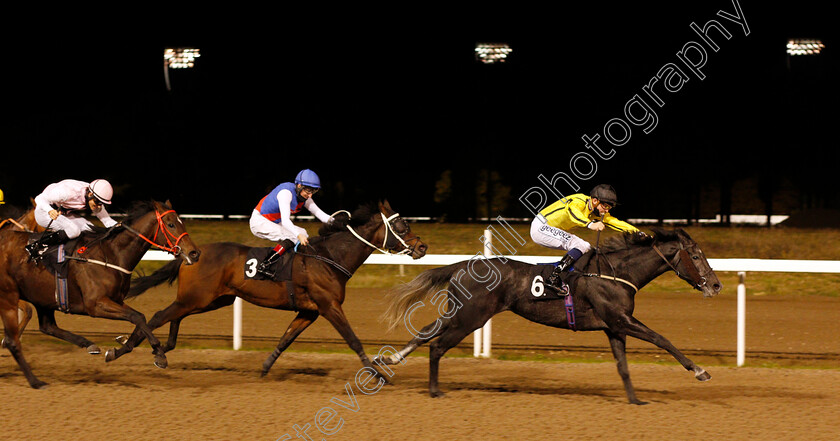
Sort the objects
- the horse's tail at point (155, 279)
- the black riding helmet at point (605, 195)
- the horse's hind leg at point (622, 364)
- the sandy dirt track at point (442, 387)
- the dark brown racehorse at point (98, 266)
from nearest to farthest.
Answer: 1. the sandy dirt track at point (442, 387)
2. the horse's hind leg at point (622, 364)
3. the black riding helmet at point (605, 195)
4. the dark brown racehorse at point (98, 266)
5. the horse's tail at point (155, 279)

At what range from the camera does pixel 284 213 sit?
6.16 m

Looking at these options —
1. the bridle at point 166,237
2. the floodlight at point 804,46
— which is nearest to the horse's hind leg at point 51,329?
the bridle at point 166,237

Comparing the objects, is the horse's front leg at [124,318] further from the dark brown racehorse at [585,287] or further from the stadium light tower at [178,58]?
the stadium light tower at [178,58]

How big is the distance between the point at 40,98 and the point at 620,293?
2351 cm

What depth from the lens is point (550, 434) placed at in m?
4.53

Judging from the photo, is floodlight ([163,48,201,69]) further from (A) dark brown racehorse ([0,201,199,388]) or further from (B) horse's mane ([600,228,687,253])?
(B) horse's mane ([600,228,687,253])

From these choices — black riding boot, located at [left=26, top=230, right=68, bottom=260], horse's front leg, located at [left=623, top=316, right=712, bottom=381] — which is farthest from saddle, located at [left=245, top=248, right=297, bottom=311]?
horse's front leg, located at [left=623, top=316, right=712, bottom=381]

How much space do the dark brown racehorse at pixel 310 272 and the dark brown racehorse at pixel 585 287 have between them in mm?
665

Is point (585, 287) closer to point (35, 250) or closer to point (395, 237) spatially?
point (395, 237)

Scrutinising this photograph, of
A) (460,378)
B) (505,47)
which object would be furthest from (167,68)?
(460,378)

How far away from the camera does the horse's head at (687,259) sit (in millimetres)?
5531

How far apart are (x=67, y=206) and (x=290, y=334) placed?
1.90 m

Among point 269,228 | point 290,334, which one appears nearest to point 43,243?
point 269,228

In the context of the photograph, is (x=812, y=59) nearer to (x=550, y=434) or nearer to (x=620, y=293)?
(x=620, y=293)
